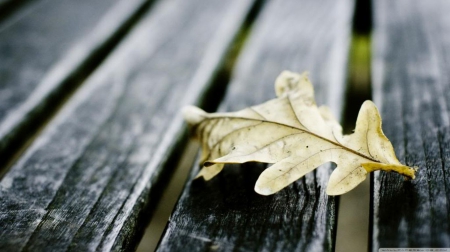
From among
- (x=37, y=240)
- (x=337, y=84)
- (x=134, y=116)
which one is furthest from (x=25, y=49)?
(x=337, y=84)

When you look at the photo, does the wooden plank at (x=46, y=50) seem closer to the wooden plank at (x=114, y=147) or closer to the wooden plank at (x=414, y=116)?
the wooden plank at (x=114, y=147)

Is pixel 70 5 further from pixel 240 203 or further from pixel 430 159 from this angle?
pixel 430 159

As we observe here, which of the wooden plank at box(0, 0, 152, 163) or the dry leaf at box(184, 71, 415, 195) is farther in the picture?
the wooden plank at box(0, 0, 152, 163)

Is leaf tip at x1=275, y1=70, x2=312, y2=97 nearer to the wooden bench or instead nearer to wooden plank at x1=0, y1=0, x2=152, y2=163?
the wooden bench

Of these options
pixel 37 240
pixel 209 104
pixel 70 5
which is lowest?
pixel 37 240

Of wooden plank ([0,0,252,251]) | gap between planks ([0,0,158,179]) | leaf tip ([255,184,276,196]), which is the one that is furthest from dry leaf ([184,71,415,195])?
gap between planks ([0,0,158,179])

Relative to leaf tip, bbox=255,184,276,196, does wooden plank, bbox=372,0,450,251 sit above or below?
above

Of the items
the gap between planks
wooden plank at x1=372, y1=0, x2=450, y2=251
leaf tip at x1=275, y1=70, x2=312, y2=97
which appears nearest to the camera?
wooden plank at x1=372, y1=0, x2=450, y2=251

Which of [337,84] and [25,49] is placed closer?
[337,84]
